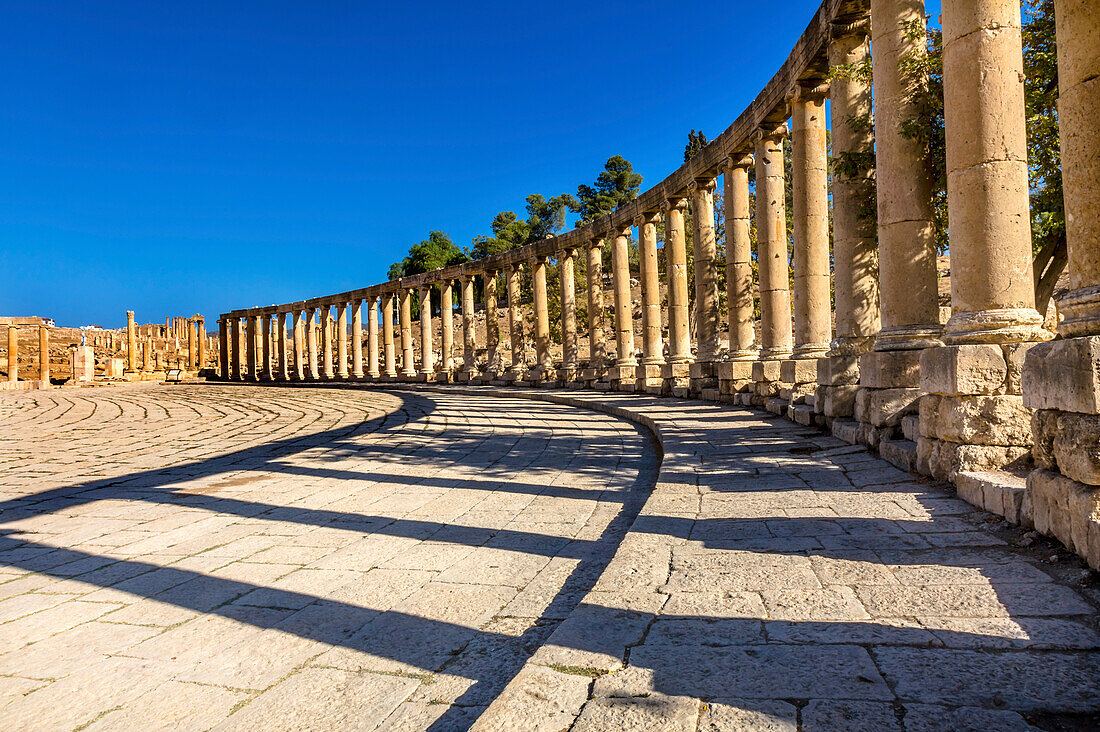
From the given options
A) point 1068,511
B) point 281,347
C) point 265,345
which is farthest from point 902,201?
point 265,345

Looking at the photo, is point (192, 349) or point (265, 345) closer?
point (265, 345)

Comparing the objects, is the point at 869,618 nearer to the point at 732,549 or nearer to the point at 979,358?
the point at 732,549

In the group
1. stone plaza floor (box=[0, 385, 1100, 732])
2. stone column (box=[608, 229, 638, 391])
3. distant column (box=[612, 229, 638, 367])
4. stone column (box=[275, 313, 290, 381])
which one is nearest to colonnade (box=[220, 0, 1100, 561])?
stone plaza floor (box=[0, 385, 1100, 732])

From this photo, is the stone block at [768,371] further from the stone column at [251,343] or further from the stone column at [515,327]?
the stone column at [251,343]

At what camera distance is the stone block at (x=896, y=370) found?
257 inches

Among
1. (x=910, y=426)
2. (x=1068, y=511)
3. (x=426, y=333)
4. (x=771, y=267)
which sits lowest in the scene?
(x=1068, y=511)

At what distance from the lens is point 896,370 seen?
260 inches

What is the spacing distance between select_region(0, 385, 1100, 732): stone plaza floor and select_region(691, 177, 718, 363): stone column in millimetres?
8464

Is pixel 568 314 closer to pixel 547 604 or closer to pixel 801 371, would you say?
pixel 801 371

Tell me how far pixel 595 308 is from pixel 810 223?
11.7m

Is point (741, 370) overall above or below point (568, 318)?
below

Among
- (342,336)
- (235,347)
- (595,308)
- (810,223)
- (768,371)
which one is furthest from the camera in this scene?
(235,347)

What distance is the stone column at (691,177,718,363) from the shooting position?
1521 centimetres

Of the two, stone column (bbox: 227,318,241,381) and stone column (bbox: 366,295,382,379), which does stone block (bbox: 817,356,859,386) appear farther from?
stone column (bbox: 227,318,241,381)
